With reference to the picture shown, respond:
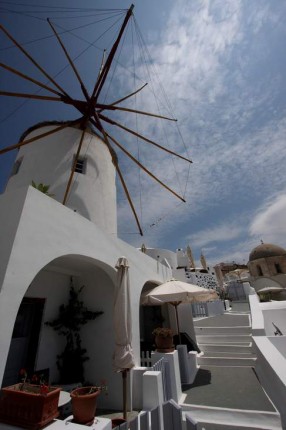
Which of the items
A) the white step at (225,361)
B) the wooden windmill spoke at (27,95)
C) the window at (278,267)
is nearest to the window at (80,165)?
the wooden windmill spoke at (27,95)

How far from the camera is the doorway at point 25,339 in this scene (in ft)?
19.5

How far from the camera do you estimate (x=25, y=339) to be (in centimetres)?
638

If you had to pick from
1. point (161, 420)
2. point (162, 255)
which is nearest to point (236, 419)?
point (161, 420)

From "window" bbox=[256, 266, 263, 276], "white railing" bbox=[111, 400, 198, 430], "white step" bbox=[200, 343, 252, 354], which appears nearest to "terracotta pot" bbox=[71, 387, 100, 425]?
"white railing" bbox=[111, 400, 198, 430]

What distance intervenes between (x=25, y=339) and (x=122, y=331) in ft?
9.88

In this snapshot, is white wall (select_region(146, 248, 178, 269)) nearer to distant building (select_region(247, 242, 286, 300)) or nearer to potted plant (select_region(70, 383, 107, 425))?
distant building (select_region(247, 242, 286, 300))

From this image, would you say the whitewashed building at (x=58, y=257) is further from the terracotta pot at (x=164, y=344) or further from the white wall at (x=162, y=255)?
the white wall at (x=162, y=255)

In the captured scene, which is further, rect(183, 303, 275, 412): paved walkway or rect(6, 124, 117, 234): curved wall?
rect(6, 124, 117, 234): curved wall

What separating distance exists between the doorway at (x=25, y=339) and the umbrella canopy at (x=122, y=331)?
2562 mm

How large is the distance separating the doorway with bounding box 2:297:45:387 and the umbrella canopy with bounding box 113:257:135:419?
256cm

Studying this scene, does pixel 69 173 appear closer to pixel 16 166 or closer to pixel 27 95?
pixel 16 166

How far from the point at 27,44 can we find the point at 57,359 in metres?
11.6

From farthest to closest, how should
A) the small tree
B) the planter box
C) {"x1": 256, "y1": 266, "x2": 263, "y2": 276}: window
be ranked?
{"x1": 256, "y1": 266, "x2": 263, "y2": 276}: window < the small tree < the planter box

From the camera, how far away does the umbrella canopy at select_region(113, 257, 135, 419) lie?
5.59 metres
